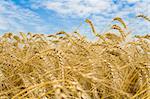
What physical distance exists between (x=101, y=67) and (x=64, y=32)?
1.04 meters

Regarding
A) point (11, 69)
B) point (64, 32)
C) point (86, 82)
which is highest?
point (64, 32)

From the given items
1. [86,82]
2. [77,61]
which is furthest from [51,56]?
[77,61]

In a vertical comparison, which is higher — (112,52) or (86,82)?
(112,52)

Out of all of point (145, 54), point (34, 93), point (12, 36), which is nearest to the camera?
point (34, 93)

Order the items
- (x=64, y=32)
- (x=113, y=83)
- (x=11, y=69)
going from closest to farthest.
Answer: (x=113, y=83) → (x=11, y=69) → (x=64, y=32)

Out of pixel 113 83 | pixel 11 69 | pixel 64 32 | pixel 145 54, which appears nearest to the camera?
pixel 113 83

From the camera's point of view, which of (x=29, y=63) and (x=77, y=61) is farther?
(x=77, y=61)

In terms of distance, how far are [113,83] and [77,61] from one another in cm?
42

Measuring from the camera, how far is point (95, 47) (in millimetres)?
2254

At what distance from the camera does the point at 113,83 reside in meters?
1.46

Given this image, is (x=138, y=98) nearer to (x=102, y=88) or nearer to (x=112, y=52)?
(x=102, y=88)

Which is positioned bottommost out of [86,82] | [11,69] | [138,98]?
[138,98]

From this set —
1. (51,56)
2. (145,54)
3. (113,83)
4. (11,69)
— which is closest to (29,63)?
(11,69)

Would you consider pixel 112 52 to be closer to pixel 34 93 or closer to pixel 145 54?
pixel 145 54
